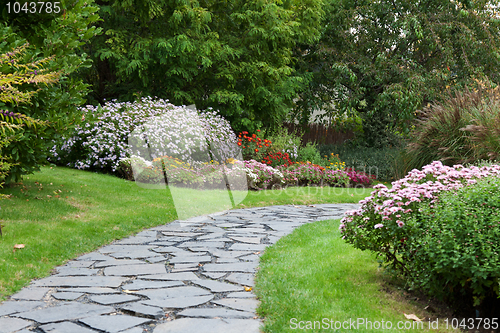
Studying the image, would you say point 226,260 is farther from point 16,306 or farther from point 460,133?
point 460,133

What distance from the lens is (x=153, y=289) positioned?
3561mm

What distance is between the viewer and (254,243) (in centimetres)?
529

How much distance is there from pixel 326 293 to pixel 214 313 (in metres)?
0.92

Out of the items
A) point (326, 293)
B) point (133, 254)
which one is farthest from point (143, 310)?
point (133, 254)

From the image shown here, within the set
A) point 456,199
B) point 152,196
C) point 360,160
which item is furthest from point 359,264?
point 360,160

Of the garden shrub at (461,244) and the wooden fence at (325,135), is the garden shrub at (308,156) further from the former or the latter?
the garden shrub at (461,244)

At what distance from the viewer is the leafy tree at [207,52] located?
36.8 ft

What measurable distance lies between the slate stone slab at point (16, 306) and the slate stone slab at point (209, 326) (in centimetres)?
107

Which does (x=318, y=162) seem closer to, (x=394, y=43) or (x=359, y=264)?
(x=394, y=43)

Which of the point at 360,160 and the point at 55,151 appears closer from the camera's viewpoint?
the point at 55,151

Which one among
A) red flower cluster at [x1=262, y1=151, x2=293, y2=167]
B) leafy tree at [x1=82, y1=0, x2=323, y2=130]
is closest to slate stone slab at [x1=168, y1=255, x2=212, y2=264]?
leafy tree at [x1=82, y1=0, x2=323, y2=130]

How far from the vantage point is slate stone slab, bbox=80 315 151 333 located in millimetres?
2779

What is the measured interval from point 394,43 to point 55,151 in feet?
37.3

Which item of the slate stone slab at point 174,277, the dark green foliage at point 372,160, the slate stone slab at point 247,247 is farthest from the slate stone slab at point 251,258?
the dark green foliage at point 372,160
